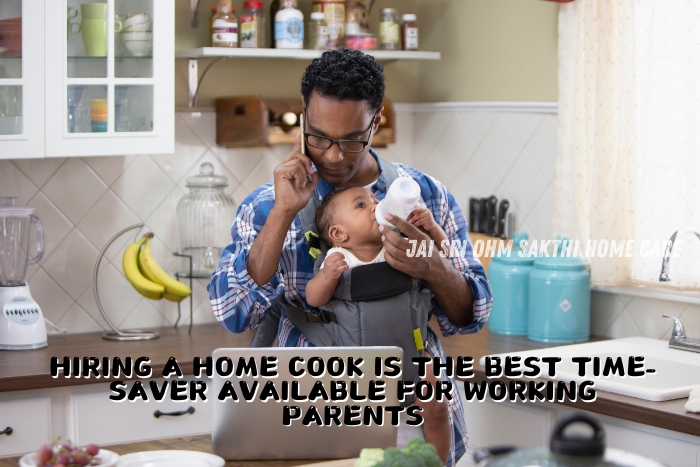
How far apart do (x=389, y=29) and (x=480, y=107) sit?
0.43 meters

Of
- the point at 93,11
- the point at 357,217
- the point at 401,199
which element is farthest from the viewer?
the point at 93,11

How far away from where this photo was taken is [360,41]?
11.3ft

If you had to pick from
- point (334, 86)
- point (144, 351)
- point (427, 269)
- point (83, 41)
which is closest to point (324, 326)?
point (427, 269)

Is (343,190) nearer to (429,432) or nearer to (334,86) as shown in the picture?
(334,86)

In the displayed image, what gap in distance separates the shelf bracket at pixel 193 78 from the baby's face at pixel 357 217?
58.1 inches

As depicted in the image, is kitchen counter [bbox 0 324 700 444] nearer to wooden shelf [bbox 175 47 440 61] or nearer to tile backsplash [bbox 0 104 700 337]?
tile backsplash [bbox 0 104 700 337]

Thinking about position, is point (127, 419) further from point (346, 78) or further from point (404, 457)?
point (404, 457)

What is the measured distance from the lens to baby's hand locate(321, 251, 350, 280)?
1.94 m

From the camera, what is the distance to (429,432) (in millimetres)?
2045

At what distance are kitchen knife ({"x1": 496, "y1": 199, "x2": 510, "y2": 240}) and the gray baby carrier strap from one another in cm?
147

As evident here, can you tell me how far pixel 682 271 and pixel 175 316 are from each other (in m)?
1.68

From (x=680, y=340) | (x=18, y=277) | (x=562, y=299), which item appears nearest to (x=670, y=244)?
(x=680, y=340)

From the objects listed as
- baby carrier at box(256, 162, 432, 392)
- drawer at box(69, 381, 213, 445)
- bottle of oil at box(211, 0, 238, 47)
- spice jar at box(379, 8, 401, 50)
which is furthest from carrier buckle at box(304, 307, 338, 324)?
spice jar at box(379, 8, 401, 50)

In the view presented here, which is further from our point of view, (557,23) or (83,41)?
(557,23)
